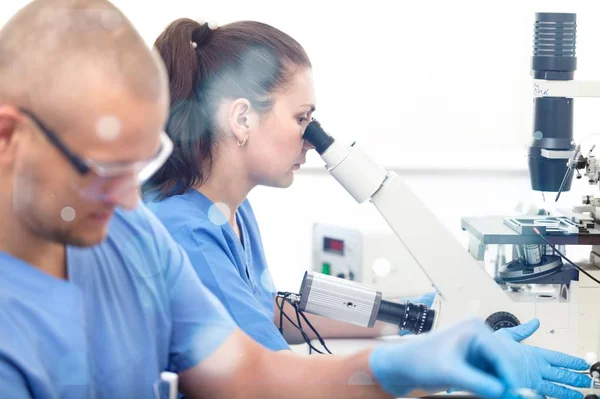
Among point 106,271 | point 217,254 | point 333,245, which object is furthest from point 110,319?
point 333,245

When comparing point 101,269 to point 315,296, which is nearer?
point 101,269

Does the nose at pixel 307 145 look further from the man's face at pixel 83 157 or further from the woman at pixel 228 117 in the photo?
the man's face at pixel 83 157

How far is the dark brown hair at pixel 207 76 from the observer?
4.77 feet

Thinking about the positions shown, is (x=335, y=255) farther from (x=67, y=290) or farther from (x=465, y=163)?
(x=67, y=290)

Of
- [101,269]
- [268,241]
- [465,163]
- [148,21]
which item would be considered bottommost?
[268,241]

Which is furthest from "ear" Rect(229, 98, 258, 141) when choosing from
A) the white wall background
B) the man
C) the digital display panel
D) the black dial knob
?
the white wall background

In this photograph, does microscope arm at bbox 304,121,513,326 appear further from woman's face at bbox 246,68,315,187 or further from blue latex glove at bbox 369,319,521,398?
blue latex glove at bbox 369,319,521,398

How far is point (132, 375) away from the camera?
997 mm

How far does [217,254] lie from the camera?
138 centimetres

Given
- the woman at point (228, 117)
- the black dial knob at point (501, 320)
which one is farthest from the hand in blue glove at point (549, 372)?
the woman at point (228, 117)

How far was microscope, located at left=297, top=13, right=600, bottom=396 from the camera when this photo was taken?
4.80 feet

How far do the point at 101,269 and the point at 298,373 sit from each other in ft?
1.03

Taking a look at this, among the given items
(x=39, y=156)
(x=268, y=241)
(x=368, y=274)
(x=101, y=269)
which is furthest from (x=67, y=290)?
(x=268, y=241)

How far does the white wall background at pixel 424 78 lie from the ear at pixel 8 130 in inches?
79.5
